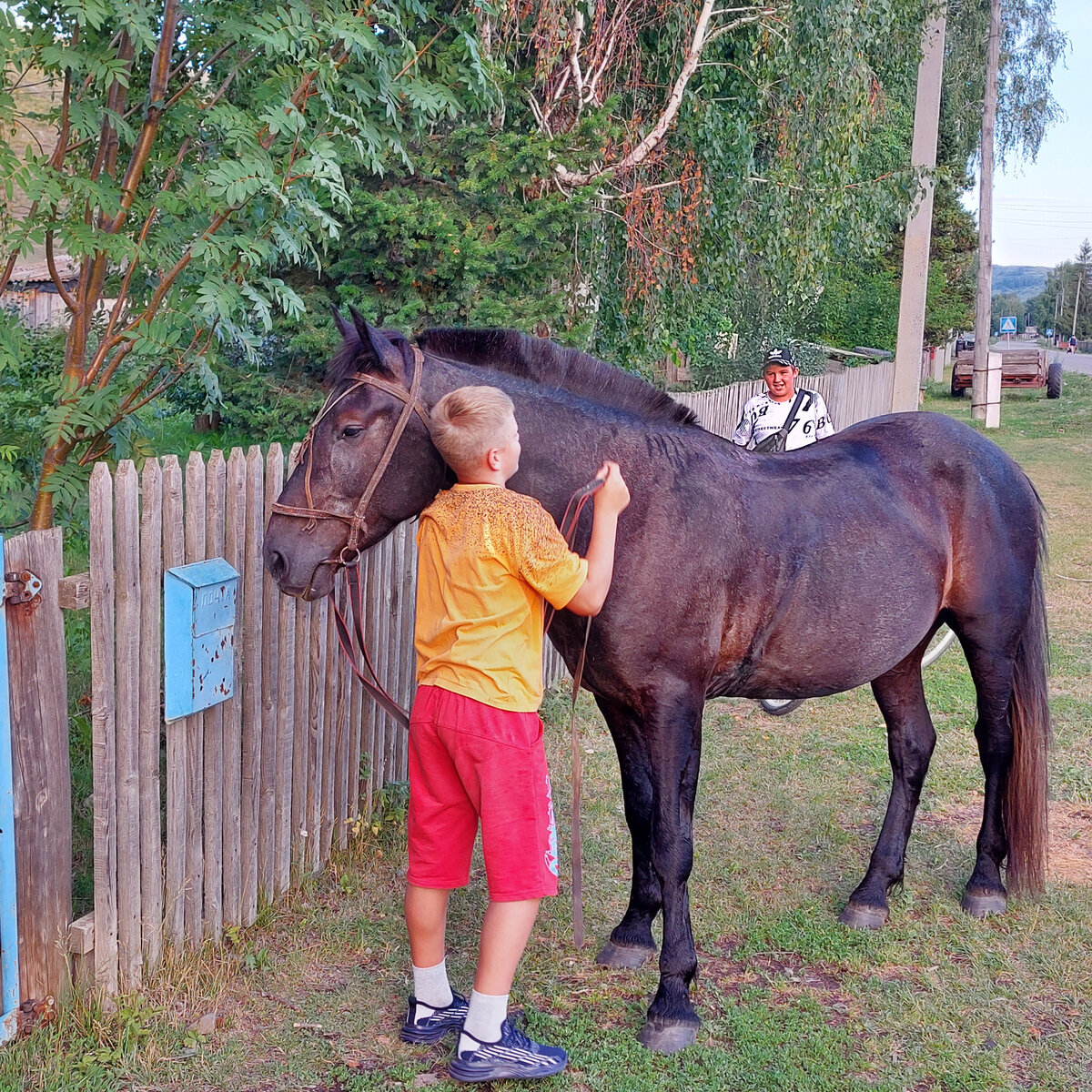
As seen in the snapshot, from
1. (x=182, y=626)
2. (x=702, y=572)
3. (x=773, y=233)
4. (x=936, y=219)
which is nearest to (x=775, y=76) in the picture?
(x=773, y=233)

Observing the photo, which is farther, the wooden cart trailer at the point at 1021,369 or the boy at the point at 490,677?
the wooden cart trailer at the point at 1021,369

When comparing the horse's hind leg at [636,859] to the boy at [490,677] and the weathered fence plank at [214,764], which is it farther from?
the weathered fence plank at [214,764]

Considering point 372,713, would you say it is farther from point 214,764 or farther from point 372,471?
point 372,471

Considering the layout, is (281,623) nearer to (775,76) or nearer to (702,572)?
(702,572)

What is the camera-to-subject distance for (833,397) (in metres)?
17.8

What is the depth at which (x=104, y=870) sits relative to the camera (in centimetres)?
321

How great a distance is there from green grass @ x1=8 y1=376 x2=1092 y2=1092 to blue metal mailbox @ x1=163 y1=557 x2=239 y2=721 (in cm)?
91

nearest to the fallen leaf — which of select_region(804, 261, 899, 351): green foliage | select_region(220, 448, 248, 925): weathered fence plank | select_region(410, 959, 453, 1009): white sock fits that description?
select_region(220, 448, 248, 925): weathered fence plank

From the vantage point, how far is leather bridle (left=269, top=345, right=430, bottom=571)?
3.10 m

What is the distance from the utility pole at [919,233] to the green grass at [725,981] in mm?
10963

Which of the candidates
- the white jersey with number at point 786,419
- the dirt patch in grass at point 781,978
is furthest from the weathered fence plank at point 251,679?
the white jersey with number at point 786,419

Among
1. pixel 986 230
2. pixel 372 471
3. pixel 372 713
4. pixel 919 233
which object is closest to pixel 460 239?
pixel 372 713

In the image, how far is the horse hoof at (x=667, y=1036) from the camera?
3400mm

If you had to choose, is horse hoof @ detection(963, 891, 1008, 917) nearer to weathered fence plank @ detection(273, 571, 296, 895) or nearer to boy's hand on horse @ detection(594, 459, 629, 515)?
boy's hand on horse @ detection(594, 459, 629, 515)
